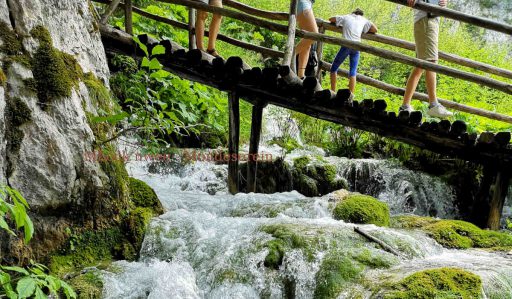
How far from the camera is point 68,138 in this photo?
3.96m

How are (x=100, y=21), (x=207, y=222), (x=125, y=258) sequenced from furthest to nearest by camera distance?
(x=100, y=21) < (x=207, y=222) < (x=125, y=258)

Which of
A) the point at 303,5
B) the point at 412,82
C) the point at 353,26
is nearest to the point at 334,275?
the point at 412,82

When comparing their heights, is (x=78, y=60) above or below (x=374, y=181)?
above

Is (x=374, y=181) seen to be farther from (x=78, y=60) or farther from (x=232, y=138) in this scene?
(x=78, y=60)

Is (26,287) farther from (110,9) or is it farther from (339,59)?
(339,59)

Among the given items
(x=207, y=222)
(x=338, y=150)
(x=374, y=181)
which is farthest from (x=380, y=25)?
(x=207, y=222)

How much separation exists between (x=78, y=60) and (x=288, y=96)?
299 cm

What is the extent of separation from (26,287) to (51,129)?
75.1 inches

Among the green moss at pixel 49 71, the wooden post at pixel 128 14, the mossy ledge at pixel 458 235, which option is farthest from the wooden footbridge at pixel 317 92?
the green moss at pixel 49 71

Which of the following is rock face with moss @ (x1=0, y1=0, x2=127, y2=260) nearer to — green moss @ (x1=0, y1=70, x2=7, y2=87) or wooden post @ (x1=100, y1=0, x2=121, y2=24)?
green moss @ (x1=0, y1=70, x2=7, y2=87)

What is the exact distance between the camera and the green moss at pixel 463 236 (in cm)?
506

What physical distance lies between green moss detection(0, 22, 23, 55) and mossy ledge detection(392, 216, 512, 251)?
4.17 m

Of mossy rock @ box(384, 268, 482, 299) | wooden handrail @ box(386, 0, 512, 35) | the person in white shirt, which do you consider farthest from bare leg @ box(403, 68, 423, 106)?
mossy rock @ box(384, 268, 482, 299)

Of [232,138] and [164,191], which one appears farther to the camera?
[232,138]
